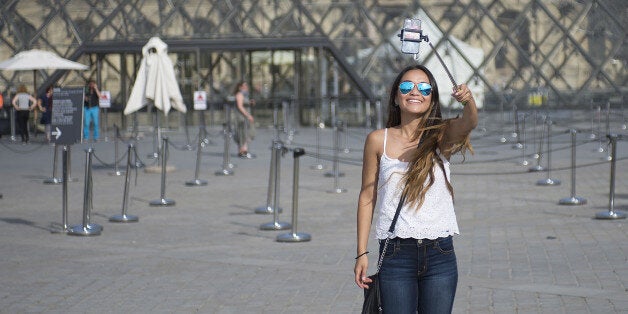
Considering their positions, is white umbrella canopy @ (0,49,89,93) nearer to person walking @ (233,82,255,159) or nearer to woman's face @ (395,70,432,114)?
person walking @ (233,82,255,159)

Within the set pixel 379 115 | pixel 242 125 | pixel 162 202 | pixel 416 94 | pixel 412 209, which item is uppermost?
pixel 416 94

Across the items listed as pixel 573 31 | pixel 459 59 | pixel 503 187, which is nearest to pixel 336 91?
pixel 459 59

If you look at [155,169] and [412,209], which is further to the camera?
[155,169]

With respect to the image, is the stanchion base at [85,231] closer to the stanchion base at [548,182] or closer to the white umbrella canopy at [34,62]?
the stanchion base at [548,182]

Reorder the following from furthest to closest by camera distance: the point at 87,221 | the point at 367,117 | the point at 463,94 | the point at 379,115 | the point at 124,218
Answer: the point at 367,117
the point at 379,115
the point at 124,218
the point at 87,221
the point at 463,94

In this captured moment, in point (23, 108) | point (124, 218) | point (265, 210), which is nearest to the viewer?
point (124, 218)

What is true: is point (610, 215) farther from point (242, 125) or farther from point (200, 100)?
point (200, 100)

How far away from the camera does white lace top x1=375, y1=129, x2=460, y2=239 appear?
5.27 m

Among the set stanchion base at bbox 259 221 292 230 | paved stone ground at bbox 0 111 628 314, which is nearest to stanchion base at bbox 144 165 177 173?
paved stone ground at bbox 0 111 628 314

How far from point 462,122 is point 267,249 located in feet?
21.1

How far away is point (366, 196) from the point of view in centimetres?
549

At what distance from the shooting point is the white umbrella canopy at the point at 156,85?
68.9ft

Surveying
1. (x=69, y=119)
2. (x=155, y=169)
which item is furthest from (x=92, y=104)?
(x=69, y=119)

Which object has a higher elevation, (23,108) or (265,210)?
(23,108)
